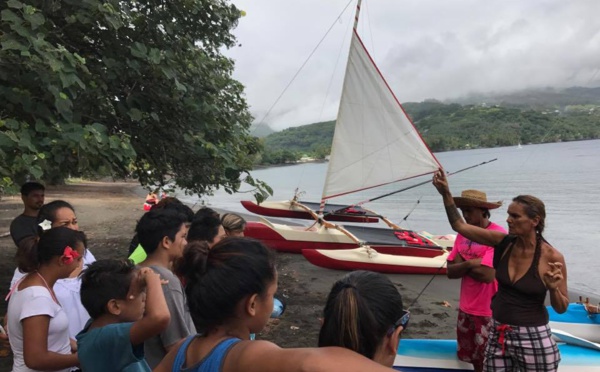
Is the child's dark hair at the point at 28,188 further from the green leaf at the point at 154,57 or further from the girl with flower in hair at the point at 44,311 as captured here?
the girl with flower in hair at the point at 44,311

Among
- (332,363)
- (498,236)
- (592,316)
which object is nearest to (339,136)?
(592,316)

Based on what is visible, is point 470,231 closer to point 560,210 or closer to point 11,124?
point 11,124

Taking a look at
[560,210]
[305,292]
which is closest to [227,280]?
[305,292]

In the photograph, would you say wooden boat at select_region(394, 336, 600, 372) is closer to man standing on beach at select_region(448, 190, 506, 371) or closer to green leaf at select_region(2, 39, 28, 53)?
man standing on beach at select_region(448, 190, 506, 371)

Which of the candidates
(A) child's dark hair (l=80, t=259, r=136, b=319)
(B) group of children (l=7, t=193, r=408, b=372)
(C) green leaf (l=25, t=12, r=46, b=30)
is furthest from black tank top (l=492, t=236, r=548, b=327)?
(C) green leaf (l=25, t=12, r=46, b=30)

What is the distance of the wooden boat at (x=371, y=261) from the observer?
34.2 feet

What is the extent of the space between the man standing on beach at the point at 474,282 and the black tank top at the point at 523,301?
19.3 inches

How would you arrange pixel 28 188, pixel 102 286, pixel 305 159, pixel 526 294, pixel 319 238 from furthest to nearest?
pixel 305 159 → pixel 319 238 → pixel 28 188 → pixel 526 294 → pixel 102 286

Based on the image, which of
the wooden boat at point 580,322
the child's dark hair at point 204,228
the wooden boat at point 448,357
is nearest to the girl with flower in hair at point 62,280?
the child's dark hair at point 204,228

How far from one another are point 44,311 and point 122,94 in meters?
3.19

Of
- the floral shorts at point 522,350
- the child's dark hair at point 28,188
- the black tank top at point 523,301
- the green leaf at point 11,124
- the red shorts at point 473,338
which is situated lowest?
the red shorts at point 473,338

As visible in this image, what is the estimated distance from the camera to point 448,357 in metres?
3.76

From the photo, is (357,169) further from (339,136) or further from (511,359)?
(511,359)

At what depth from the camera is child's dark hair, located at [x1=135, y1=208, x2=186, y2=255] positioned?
248cm
